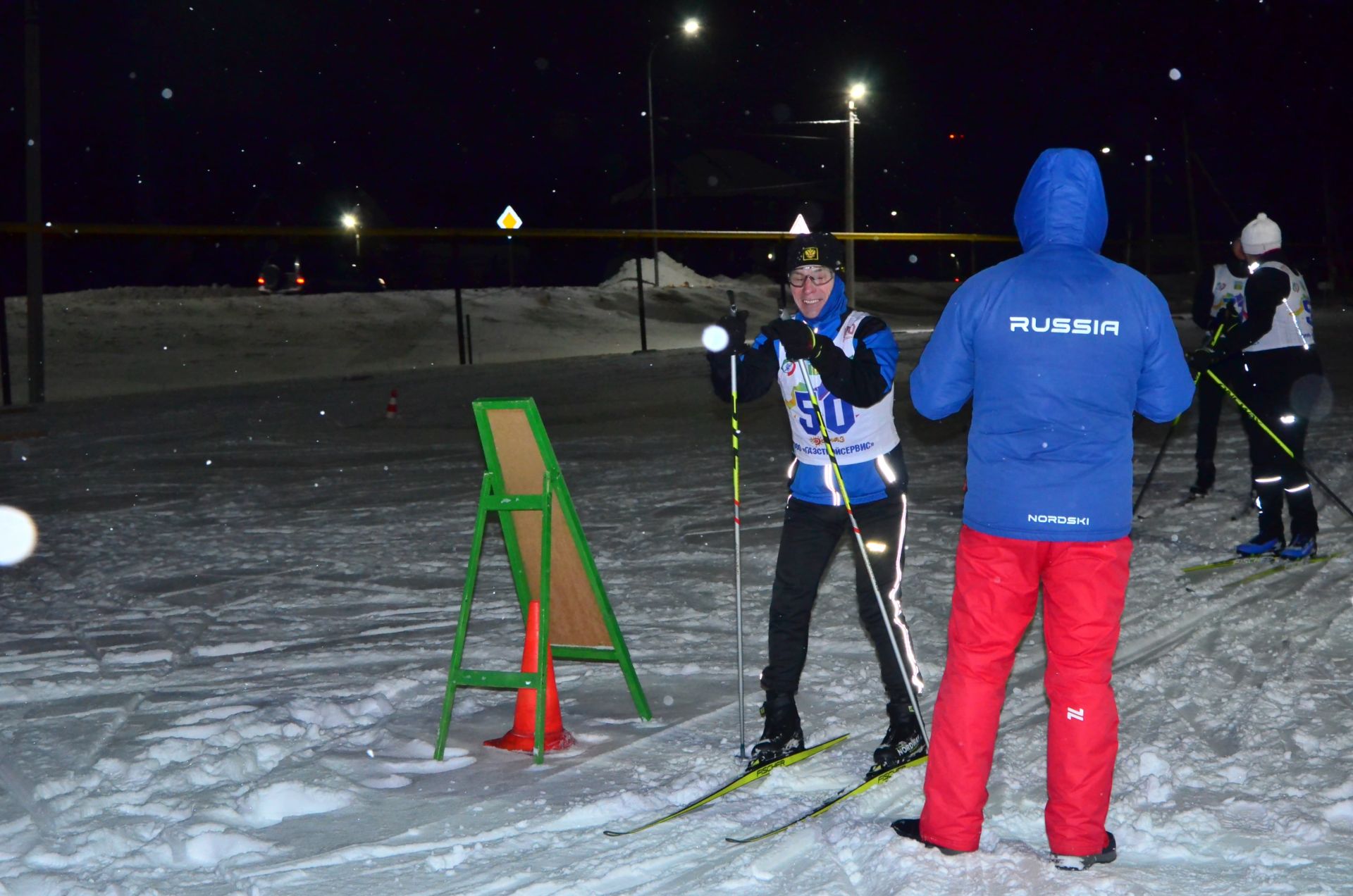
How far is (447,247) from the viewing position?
39.3 meters

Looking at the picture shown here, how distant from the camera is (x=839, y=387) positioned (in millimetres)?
4105

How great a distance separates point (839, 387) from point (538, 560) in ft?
5.17

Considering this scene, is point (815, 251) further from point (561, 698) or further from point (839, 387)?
point (561, 698)

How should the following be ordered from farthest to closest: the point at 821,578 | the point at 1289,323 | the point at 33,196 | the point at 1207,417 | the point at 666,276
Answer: the point at 666,276 < the point at 33,196 < the point at 1207,417 < the point at 1289,323 < the point at 821,578

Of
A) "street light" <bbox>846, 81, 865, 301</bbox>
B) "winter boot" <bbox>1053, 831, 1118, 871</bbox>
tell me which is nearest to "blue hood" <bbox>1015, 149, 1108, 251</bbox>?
"winter boot" <bbox>1053, 831, 1118, 871</bbox>

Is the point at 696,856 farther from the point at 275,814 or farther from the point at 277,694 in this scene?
the point at 277,694

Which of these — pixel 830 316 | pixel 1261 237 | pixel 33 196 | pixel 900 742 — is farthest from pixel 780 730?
pixel 33 196

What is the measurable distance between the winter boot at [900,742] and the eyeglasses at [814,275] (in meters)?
1.51

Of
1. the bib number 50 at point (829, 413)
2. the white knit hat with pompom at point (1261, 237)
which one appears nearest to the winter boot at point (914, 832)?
the bib number 50 at point (829, 413)

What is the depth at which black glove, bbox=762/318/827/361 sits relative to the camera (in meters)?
4.09

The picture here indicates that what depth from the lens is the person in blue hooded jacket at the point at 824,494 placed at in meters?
4.34

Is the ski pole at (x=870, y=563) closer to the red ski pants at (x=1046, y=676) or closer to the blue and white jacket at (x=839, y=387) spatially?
the blue and white jacket at (x=839, y=387)

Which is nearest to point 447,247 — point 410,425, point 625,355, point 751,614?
point 625,355

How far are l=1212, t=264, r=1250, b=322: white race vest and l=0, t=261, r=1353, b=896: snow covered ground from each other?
1.51 meters
